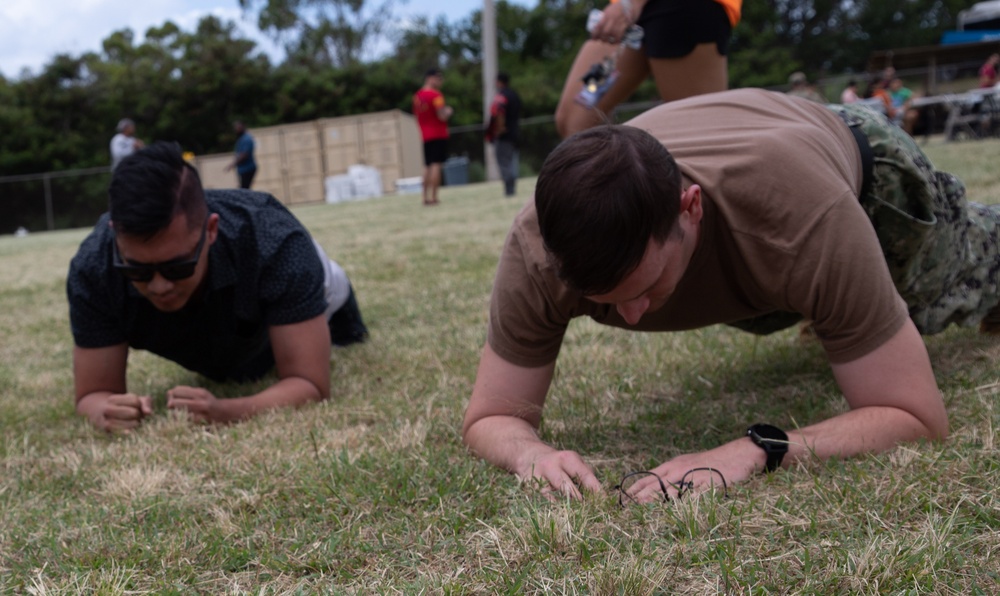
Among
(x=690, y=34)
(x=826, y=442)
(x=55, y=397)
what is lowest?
(x=55, y=397)

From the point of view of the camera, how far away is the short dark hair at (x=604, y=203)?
5.60 feet

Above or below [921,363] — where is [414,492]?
below

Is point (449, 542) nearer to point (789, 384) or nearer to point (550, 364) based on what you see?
point (550, 364)

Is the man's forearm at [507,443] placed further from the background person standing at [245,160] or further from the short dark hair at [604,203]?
the background person standing at [245,160]

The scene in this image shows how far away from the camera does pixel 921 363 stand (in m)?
2.06

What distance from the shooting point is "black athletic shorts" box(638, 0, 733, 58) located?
385 centimetres

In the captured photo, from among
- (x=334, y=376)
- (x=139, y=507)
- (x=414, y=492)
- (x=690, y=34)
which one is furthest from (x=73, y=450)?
(x=690, y=34)

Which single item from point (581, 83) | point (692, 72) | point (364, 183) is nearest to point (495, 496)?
point (692, 72)

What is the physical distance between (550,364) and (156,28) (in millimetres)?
55589

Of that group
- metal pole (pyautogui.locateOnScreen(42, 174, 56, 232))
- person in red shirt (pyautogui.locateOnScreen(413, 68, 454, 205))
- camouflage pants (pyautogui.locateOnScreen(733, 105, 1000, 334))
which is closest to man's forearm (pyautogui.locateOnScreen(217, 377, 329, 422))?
camouflage pants (pyautogui.locateOnScreen(733, 105, 1000, 334))

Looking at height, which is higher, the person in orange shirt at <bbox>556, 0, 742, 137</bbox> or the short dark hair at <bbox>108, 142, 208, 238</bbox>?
the person in orange shirt at <bbox>556, 0, 742, 137</bbox>

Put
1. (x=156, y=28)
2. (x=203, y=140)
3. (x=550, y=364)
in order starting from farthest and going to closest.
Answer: (x=156, y=28)
(x=203, y=140)
(x=550, y=364)

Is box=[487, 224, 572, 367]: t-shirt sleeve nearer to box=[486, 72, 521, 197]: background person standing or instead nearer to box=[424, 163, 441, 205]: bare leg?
box=[424, 163, 441, 205]: bare leg

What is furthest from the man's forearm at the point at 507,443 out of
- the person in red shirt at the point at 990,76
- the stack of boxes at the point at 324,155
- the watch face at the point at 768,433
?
the stack of boxes at the point at 324,155
